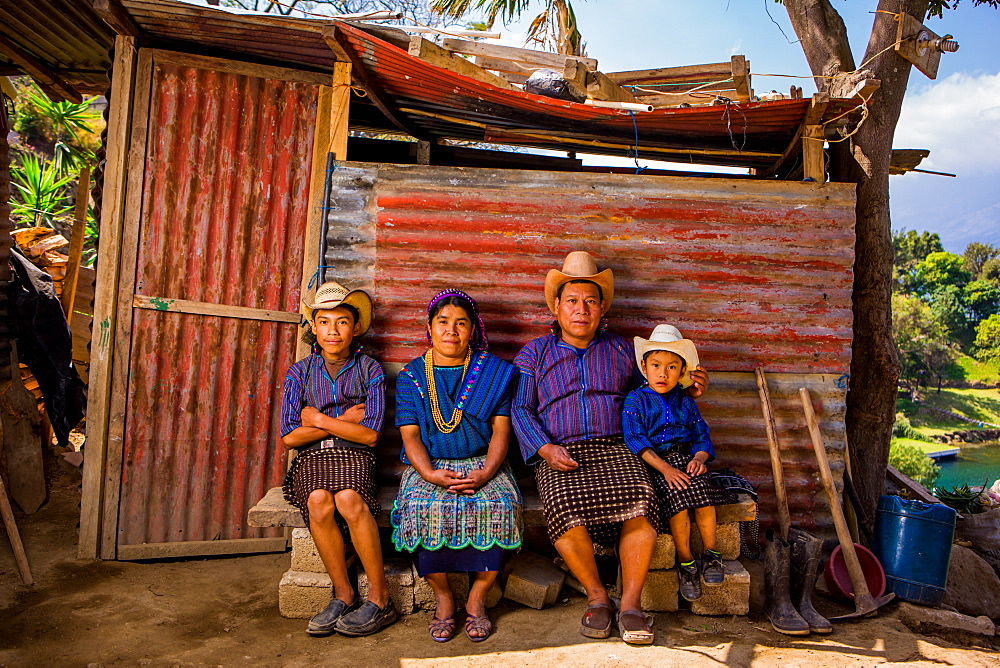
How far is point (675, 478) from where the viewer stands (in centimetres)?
351

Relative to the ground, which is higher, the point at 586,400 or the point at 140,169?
the point at 140,169

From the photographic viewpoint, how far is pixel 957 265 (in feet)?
126

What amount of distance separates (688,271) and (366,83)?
2.37m

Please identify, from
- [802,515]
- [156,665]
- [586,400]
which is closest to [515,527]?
[586,400]

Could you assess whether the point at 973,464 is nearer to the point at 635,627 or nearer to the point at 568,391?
the point at 568,391

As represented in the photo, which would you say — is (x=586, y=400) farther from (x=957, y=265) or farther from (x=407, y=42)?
(x=957, y=265)

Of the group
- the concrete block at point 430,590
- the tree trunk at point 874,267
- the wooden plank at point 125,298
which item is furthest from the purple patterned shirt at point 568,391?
the wooden plank at point 125,298

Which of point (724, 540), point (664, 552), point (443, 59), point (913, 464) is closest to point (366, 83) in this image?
point (443, 59)

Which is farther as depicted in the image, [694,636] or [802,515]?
[802,515]

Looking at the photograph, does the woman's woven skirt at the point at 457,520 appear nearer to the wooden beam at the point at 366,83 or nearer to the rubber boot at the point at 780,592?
the rubber boot at the point at 780,592

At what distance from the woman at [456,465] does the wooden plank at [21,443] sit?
3.34 m

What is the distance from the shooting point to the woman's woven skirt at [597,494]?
336cm

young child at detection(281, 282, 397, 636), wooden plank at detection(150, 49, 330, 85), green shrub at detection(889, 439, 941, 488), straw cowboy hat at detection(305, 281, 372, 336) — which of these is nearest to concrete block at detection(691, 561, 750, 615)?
young child at detection(281, 282, 397, 636)

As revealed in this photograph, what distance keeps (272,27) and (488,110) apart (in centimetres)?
139
